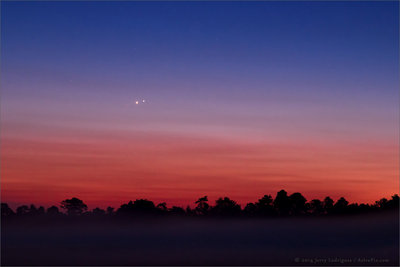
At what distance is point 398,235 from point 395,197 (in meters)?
68.3

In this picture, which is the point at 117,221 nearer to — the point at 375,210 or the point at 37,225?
the point at 37,225

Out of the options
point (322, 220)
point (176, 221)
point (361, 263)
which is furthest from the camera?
point (176, 221)

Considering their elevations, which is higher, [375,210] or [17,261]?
[375,210]

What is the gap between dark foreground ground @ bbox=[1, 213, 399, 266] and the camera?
82188 millimetres

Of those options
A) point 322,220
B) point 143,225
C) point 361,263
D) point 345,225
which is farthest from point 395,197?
point 361,263

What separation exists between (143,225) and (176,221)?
48.5ft

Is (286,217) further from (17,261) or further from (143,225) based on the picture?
(17,261)

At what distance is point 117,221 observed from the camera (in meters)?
197

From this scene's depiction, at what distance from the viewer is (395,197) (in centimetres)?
18762

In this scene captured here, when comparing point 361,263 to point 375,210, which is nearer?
point 361,263

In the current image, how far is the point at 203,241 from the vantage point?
12619 centimetres

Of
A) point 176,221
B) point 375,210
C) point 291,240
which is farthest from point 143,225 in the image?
point 375,210

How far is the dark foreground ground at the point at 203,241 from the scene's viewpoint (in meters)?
82.2

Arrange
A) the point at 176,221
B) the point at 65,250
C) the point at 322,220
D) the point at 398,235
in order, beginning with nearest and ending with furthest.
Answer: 1. the point at 65,250
2. the point at 398,235
3. the point at 322,220
4. the point at 176,221
